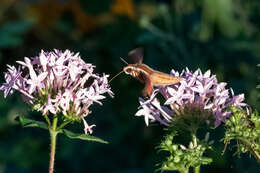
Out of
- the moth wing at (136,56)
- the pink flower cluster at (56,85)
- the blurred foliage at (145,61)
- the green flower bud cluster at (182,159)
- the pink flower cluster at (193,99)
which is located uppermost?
the blurred foliage at (145,61)

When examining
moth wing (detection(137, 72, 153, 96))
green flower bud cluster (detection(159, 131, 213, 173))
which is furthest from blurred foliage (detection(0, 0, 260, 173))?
green flower bud cluster (detection(159, 131, 213, 173))

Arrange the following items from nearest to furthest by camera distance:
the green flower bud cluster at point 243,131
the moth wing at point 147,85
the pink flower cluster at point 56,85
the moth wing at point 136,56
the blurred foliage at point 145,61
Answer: the green flower bud cluster at point 243,131 → the moth wing at point 147,85 → the pink flower cluster at point 56,85 → the moth wing at point 136,56 → the blurred foliage at point 145,61

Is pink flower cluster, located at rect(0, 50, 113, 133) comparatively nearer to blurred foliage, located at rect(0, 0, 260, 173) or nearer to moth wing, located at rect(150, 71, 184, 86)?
moth wing, located at rect(150, 71, 184, 86)

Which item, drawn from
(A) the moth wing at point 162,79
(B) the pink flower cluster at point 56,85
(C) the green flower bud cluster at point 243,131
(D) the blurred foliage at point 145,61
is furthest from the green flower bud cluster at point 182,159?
(D) the blurred foliage at point 145,61

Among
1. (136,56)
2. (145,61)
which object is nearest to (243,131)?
(136,56)

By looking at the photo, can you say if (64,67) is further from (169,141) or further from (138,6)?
(138,6)

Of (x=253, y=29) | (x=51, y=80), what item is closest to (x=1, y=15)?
(x=253, y=29)

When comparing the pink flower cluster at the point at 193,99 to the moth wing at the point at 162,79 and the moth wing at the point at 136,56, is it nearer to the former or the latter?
the moth wing at the point at 162,79
